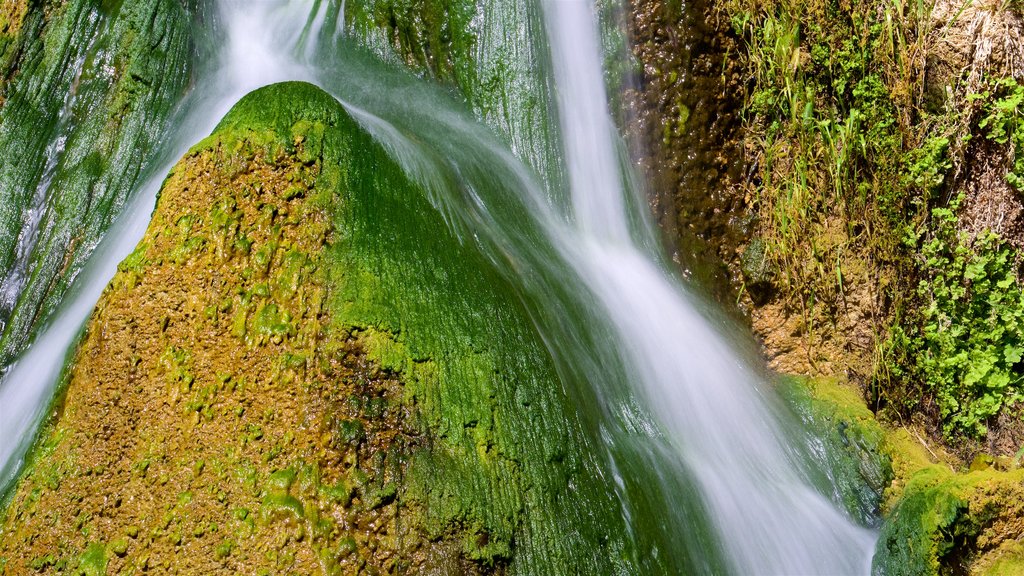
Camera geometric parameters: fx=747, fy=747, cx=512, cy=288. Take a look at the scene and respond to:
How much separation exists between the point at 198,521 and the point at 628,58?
351 centimetres

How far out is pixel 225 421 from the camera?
2.58 metres

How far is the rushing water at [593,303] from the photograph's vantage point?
331cm

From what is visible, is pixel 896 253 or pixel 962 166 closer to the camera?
pixel 962 166

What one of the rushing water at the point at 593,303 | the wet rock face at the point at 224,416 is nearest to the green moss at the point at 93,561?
the wet rock face at the point at 224,416

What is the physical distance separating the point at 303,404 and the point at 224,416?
0.30 m

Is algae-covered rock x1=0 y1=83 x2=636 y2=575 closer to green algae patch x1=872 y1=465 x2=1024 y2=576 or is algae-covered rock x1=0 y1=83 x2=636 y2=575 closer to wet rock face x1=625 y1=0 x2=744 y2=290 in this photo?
green algae patch x1=872 y1=465 x2=1024 y2=576

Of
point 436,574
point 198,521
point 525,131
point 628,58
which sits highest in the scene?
point 628,58

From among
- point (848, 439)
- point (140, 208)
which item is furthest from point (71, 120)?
point (848, 439)

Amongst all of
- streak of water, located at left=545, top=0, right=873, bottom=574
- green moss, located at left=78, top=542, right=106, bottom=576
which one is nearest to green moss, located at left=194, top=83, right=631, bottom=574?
green moss, located at left=78, top=542, right=106, bottom=576

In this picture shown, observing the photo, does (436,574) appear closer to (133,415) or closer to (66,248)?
(133,415)

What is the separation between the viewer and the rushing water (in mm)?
3309

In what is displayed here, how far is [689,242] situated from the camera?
14.9 feet

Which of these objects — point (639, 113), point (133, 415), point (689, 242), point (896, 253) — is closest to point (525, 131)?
point (639, 113)

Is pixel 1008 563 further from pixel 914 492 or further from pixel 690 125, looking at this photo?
pixel 690 125
